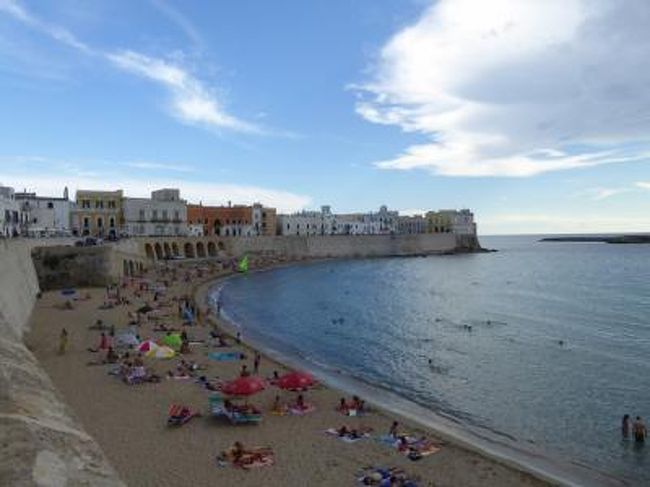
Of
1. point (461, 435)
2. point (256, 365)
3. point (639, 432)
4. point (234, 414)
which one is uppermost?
point (234, 414)

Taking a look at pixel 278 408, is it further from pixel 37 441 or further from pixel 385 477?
pixel 37 441

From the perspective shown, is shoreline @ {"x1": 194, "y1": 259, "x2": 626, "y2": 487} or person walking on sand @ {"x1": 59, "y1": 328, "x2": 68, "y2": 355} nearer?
shoreline @ {"x1": 194, "y1": 259, "x2": 626, "y2": 487}

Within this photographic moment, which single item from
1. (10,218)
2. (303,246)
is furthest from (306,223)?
(10,218)

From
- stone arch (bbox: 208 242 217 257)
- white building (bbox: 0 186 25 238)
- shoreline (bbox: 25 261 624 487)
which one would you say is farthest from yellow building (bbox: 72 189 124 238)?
shoreline (bbox: 25 261 624 487)

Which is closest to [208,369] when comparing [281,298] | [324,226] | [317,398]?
[317,398]

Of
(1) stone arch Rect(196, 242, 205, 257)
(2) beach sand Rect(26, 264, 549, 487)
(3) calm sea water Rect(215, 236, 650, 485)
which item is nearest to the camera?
(2) beach sand Rect(26, 264, 549, 487)

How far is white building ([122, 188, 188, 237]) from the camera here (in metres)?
88.2

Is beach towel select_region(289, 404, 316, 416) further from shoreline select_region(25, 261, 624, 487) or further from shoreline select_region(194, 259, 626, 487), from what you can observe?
shoreline select_region(194, 259, 626, 487)

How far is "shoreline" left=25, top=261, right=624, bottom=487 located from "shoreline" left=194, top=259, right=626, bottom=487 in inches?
15.6

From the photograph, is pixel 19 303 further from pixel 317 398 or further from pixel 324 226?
pixel 324 226

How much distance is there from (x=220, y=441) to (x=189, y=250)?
7728cm

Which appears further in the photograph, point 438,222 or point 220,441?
point 438,222

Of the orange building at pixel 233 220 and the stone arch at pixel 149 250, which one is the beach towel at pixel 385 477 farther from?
the orange building at pixel 233 220

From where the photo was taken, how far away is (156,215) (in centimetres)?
9225
